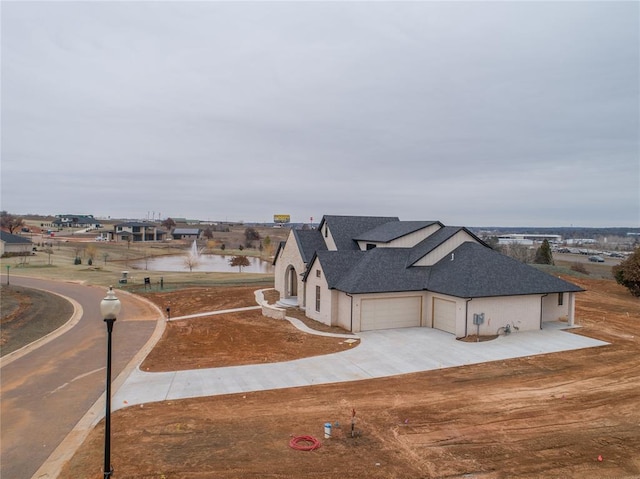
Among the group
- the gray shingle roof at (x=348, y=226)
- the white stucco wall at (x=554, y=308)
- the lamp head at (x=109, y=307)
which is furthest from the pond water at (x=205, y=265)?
the lamp head at (x=109, y=307)

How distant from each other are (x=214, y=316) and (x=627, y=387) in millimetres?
21193

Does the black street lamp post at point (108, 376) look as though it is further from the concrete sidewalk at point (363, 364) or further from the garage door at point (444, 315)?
the garage door at point (444, 315)

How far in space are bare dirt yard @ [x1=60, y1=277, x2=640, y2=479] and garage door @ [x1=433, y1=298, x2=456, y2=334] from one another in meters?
4.83

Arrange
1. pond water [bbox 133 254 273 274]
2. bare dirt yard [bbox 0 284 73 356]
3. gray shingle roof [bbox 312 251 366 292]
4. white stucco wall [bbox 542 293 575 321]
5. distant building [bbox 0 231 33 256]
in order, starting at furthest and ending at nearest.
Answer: pond water [bbox 133 254 273 274]
distant building [bbox 0 231 33 256]
white stucco wall [bbox 542 293 575 321]
gray shingle roof [bbox 312 251 366 292]
bare dirt yard [bbox 0 284 73 356]

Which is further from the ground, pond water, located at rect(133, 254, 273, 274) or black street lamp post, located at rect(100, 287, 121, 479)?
black street lamp post, located at rect(100, 287, 121, 479)

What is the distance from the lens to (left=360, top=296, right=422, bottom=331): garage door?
22641mm

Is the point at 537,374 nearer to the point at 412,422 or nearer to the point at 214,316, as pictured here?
the point at 412,422

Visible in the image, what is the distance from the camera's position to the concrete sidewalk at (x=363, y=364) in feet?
46.0

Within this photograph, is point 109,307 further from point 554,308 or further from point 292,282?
point 554,308

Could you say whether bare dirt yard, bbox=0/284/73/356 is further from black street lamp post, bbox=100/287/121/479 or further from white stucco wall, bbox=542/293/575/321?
white stucco wall, bbox=542/293/575/321

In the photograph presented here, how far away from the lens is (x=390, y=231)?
28.4 meters

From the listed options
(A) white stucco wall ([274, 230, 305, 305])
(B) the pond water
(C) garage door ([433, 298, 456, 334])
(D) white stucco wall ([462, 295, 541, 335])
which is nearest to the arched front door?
(A) white stucco wall ([274, 230, 305, 305])

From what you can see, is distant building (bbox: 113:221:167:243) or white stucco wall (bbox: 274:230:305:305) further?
distant building (bbox: 113:221:167:243)

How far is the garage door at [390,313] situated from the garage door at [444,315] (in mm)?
937
